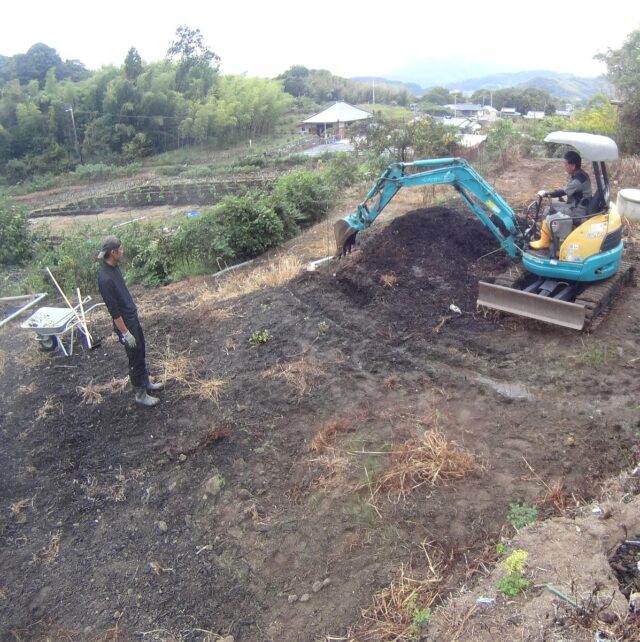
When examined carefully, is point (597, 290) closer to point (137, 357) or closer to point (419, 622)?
point (419, 622)

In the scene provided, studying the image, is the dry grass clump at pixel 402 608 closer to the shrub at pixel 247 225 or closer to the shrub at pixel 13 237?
the shrub at pixel 247 225

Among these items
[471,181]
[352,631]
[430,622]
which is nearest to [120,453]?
[352,631]

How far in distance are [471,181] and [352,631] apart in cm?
516

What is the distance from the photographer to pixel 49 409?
542 cm

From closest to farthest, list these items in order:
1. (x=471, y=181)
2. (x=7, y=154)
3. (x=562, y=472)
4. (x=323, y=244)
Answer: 1. (x=562, y=472)
2. (x=471, y=181)
3. (x=323, y=244)
4. (x=7, y=154)

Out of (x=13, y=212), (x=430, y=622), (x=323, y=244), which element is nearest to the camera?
(x=430, y=622)

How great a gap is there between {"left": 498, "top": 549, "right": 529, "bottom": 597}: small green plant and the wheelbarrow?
508cm

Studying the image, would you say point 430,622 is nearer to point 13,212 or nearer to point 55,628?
point 55,628

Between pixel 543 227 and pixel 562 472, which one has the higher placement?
pixel 543 227

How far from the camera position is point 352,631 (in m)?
2.88

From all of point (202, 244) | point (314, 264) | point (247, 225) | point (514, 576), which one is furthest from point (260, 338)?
point (247, 225)

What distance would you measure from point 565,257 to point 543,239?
39cm

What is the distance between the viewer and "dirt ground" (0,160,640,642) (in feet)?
9.81

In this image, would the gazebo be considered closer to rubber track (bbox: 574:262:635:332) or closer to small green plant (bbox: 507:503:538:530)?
rubber track (bbox: 574:262:635:332)
